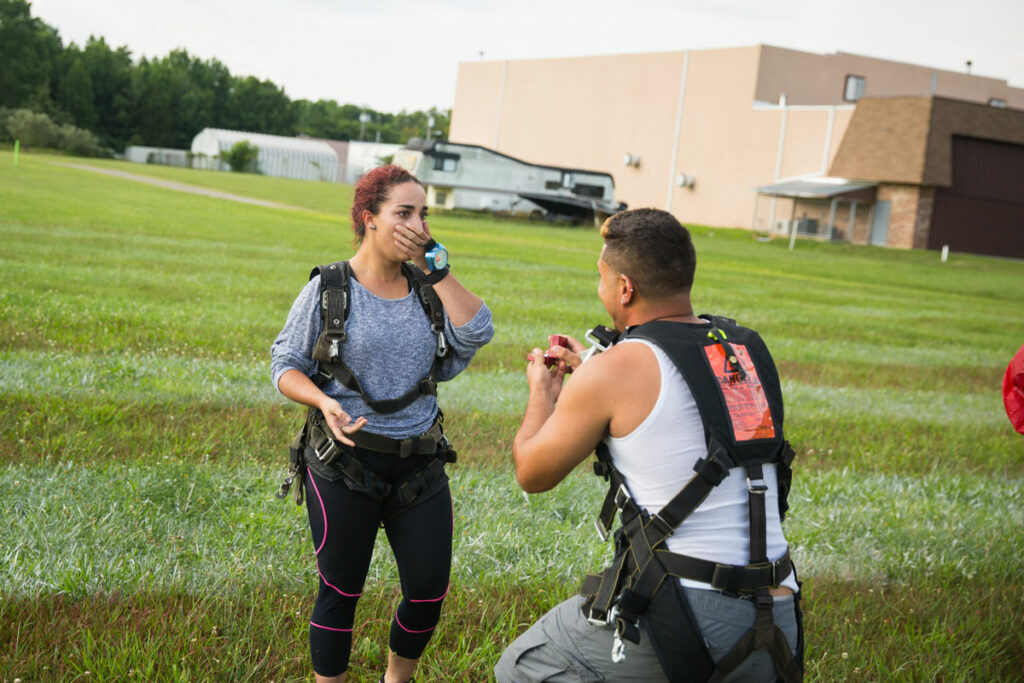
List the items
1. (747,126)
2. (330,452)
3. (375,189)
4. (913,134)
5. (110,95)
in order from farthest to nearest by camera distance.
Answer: (110,95) < (747,126) < (913,134) < (375,189) < (330,452)

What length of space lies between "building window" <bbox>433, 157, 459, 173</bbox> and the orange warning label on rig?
164 ft

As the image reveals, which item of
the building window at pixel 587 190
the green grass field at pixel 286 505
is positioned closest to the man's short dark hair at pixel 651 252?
the green grass field at pixel 286 505

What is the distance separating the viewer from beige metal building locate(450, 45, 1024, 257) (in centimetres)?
5403

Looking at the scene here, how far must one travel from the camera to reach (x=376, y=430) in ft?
12.5

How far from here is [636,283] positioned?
9.95 feet

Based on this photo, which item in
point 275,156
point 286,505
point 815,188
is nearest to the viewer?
point 286,505

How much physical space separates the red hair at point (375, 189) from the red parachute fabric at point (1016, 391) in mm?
2507

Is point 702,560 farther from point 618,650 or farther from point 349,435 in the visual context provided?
point 349,435

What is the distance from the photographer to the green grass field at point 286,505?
4.35 meters

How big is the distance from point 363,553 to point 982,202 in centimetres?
5852

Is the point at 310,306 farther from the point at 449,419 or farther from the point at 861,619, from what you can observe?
the point at 449,419

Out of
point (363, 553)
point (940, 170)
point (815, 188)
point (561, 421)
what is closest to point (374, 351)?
point (363, 553)

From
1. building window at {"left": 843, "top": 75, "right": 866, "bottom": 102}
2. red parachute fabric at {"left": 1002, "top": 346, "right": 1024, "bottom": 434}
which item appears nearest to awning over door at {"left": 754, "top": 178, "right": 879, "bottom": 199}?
building window at {"left": 843, "top": 75, "right": 866, "bottom": 102}

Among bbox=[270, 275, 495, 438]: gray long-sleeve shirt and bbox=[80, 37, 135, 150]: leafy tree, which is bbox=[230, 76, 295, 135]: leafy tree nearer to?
bbox=[80, 37, 135, 150]: leafy tree
